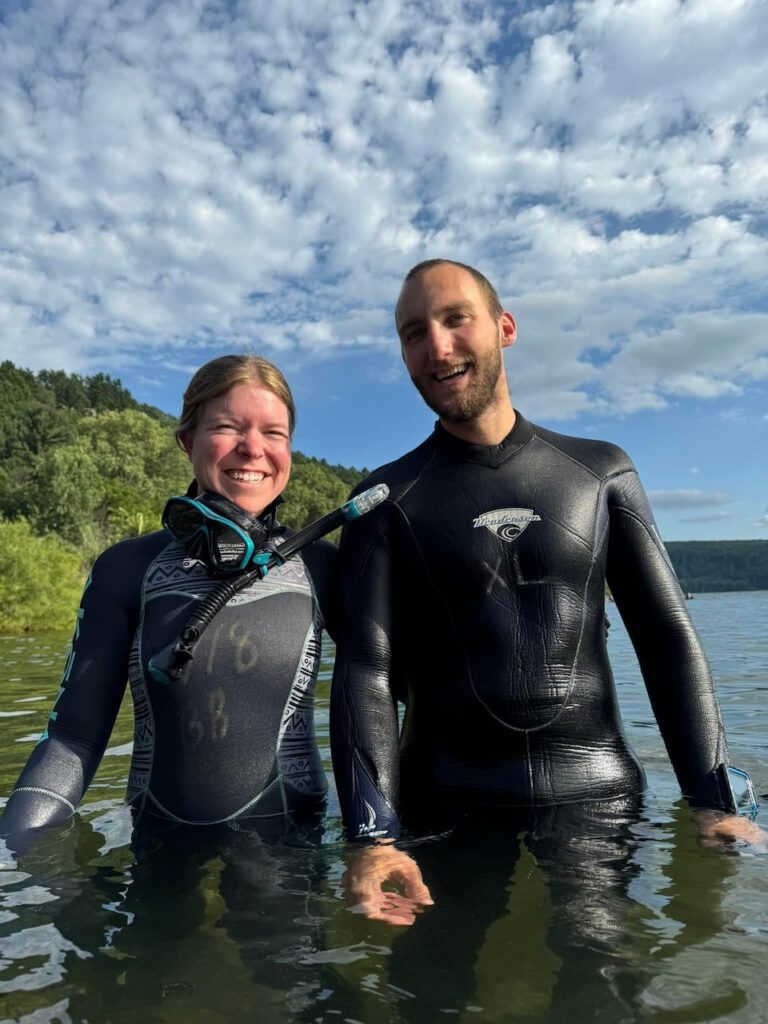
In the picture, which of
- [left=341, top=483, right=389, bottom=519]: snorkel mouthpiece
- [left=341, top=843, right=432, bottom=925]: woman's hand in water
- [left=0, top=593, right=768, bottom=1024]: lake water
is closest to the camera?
[left=0, top=593, right=768, bottom=1024]: lake water

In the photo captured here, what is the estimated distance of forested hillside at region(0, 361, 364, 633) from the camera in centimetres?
2948

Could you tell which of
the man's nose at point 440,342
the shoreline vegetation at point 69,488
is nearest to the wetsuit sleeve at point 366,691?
the man's nose at point 440,342

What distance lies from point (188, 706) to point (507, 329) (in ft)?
6.66

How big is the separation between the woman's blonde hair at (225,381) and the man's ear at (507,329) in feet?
3.16

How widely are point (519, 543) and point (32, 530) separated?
1868 inches

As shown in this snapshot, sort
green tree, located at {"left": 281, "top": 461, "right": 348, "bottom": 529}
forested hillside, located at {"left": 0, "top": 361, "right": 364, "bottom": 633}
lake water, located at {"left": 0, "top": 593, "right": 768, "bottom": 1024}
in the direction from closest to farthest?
lake water, located at {"left": 0, "top": 593, "right": 768, "bottom": 1024} → forested hillside, located at {"left": 0, "top": 361, "right": 364, "bottom": 633} → green tree, located at {"left": 281, "top": 461, "right": 348, "bottom": 529}

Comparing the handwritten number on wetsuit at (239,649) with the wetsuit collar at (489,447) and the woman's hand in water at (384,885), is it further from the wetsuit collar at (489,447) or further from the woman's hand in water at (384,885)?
the wetsuit collar at (489,447)

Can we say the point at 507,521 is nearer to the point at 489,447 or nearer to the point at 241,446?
the point at 489,447

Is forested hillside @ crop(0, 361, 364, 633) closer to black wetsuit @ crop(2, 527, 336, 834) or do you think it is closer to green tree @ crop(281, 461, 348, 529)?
green tree @ crop(281, 461, 348, 529)

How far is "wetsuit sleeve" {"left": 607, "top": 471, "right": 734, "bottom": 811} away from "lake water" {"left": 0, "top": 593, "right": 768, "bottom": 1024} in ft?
0.90

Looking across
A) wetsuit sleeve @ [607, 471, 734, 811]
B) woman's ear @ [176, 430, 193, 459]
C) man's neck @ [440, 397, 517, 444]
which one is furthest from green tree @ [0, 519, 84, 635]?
wetsuit sleeve @ [607, 471, 734, 811]

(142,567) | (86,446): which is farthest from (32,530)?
(142,567)

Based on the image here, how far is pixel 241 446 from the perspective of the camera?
3.22 m

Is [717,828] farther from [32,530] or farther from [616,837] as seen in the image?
[32,530]
